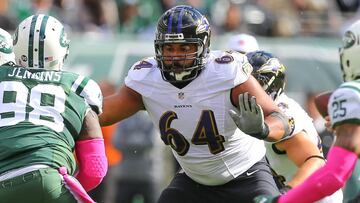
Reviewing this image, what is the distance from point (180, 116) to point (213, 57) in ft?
1.28

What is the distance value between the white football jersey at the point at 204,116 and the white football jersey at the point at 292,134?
16.0 inches

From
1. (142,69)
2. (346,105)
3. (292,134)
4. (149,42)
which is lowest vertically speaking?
(149,42)

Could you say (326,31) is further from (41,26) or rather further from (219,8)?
(41,26)

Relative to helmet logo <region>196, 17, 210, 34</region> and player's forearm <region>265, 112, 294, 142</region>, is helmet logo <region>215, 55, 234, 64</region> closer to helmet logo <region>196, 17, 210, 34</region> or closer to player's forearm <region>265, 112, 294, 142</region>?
helmet logo <region>196, 17, 210, 34</region>

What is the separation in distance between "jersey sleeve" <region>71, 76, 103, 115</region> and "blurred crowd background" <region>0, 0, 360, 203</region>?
4927 mm

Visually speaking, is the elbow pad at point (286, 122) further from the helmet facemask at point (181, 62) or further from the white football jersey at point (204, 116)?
the helmet facemask at point (181, 62)

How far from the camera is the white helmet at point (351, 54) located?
580 cm

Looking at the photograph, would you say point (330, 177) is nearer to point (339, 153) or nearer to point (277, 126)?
point (339, 153)

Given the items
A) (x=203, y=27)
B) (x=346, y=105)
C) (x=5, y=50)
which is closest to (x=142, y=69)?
(x=203, y=27)

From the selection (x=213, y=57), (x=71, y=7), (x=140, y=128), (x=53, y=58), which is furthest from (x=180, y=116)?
(x=71, y=7)

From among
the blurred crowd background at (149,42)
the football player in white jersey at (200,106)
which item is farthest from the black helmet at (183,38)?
the blurred crowd background at (149,42)

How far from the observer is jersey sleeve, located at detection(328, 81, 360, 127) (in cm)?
492

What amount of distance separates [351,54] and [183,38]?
942 mm

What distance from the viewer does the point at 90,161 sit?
18.9 ft
